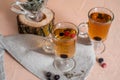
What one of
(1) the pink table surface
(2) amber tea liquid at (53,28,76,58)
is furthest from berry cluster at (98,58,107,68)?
(2) amber tea liquid at (53,28,76,58)

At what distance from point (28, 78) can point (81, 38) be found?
0.84 ft

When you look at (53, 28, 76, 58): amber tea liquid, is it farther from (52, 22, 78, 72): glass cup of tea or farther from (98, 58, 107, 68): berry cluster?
(98, 58, 107, 68): berry cluster

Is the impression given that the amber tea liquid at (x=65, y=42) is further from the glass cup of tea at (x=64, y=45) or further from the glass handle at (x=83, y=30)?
the glass handle at (x=83, y=30)

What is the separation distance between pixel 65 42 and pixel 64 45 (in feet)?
0.04

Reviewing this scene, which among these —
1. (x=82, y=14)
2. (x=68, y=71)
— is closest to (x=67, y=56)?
(x=68, y=71)

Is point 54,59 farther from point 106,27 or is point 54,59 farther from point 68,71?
point 106,27

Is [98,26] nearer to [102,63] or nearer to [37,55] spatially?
[102,63]

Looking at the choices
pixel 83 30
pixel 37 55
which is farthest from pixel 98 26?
pixel 37 55

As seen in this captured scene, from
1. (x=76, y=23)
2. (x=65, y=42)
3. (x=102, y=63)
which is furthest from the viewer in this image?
(x=76, y=23)

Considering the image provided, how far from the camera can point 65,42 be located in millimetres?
910

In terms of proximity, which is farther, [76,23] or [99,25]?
[76,23]

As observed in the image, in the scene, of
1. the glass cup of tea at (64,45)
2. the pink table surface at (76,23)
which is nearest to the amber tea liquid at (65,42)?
the glass cup of tea at (64,45)

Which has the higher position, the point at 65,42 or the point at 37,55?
the point at 65,42

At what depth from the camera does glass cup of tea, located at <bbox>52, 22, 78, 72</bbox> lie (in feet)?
3.00
